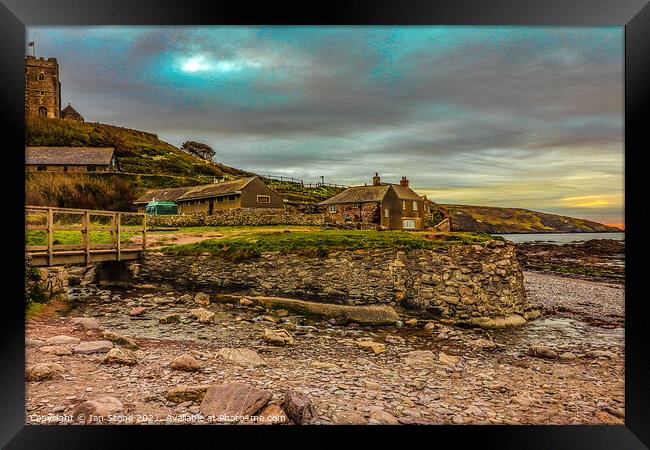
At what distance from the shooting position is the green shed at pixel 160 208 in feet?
10.4

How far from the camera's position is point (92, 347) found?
2.85 metres

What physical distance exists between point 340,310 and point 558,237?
232 cm

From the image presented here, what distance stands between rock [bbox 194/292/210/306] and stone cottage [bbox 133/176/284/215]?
881 millimetres

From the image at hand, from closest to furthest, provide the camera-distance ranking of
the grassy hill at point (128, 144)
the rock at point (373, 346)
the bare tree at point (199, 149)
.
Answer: the grassy hill at point (128, 144)
the rock at point (373, 346)
the bare tree at point (199, 149)

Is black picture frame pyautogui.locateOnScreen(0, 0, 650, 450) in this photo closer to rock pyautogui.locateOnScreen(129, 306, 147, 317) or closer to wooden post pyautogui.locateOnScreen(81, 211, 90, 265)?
wooden post pyautogui.locateOnScreen(81, 211, 90, 265)

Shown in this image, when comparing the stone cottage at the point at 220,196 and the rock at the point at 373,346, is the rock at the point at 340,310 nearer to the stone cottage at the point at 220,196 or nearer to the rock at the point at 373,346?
the rock at the point at 373,346

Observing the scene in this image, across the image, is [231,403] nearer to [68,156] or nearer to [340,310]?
[340,310]

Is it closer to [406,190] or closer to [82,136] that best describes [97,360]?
[82,136]

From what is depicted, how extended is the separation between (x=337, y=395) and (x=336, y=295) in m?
0.91

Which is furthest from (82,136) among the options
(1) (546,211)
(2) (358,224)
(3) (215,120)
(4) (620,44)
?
(4) (620,44)

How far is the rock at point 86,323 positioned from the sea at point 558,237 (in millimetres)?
4032

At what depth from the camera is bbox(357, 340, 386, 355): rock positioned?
118 inches

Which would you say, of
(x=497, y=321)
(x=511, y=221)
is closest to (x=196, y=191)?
(x=511, y=221)

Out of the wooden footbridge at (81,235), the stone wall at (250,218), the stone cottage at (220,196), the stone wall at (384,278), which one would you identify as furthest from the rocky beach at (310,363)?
the stone cottage at (220,196)
